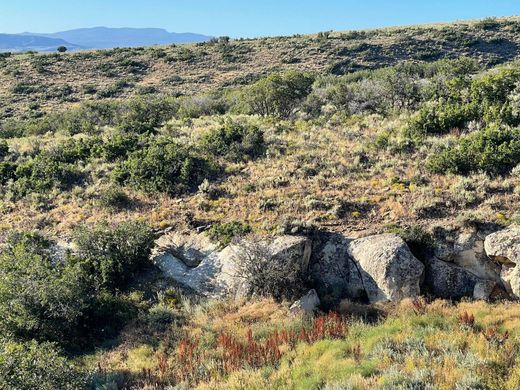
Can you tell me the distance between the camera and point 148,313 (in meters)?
10.9

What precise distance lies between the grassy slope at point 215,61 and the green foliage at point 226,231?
34.4 meters

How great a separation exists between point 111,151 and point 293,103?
40.4ft

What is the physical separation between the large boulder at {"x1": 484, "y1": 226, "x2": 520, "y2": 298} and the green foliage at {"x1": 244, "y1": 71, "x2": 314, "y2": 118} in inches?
684

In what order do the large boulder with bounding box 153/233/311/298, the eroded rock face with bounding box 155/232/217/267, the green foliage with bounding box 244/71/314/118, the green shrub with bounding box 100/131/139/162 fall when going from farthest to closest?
the green foliage with bounding box 244/71/314/118, the green shrub with bounding box 100/131/139/162, the eroded rock face with bounding box 155/232/217/267, the large boulder with bounding box 153/233/311/298

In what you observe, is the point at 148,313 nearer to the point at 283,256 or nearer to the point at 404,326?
the point at 283,256

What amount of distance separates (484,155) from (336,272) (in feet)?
23.0

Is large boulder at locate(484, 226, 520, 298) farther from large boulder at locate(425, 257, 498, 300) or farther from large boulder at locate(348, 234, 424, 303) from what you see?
large boulder at locate(348, 234, 424, 303)

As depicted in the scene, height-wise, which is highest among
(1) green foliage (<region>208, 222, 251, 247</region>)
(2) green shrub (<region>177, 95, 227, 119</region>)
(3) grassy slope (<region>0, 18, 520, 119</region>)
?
(3) grassy slope (<region>0, 18, 520, 119</region>)

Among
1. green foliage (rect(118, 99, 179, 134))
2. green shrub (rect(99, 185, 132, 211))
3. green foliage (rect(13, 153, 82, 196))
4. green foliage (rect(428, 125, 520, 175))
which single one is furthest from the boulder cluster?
green foliage (rect(118, 99, 179, 134))

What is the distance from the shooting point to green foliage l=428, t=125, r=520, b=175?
48.3 ft

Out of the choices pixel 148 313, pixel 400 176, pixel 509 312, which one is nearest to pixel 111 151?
pixel 148 313

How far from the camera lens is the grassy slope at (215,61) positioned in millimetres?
47031

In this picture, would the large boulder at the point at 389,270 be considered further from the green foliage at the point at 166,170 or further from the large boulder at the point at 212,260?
the green foliage at the point at 166,170

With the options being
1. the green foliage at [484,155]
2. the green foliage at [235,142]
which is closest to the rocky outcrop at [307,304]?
the green foliage at [484,155]
